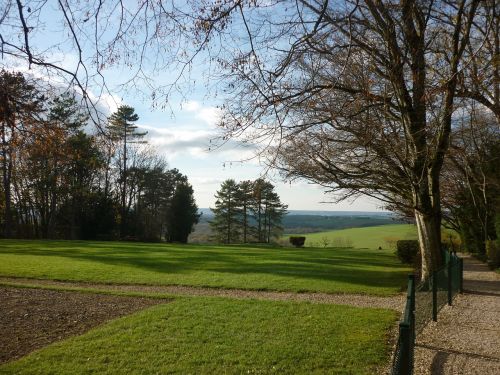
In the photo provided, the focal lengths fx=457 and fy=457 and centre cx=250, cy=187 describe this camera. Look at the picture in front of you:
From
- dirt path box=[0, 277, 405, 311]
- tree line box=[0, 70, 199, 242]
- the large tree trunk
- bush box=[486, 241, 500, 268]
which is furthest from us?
tree line box=[0, 70, 199, 242]

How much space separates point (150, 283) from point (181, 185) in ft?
121

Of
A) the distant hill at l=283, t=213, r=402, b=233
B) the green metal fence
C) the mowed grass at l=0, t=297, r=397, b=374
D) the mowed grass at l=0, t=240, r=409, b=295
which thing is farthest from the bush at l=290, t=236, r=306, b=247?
the mowed grass at l=0, t=297, r=397, b=374

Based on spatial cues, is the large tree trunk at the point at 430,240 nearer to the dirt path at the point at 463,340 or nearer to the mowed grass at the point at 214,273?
the dirt path at the point at 463,340

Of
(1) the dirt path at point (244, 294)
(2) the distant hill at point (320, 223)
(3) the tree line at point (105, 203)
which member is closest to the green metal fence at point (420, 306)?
(1) the dirt path at point (244, 294)

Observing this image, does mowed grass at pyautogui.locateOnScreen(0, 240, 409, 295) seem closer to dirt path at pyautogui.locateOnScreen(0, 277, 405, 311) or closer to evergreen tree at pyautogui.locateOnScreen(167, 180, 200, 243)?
dirt path at pyautogui.locateOnScreen(0, 277, 405, 311)

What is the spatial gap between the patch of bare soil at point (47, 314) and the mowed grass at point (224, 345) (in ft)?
1.55

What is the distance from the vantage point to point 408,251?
21.7 meters

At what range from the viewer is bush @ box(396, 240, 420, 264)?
21389 millimetres

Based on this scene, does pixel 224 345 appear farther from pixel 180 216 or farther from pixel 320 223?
pixel 320 223

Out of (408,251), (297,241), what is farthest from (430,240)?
(297,241)

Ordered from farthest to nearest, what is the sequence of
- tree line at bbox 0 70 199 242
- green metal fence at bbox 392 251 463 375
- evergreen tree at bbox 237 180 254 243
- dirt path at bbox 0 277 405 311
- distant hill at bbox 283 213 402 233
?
distant hill at bbox 283 213 402 233, evergreen tree at bbox 237 180 254 243, tree line at bbox 0 70 199 242, dirt path at bbox 0 277 405 311, green metal fence at bbox 392 251 463 375

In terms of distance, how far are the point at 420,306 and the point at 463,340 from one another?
37.2 inches

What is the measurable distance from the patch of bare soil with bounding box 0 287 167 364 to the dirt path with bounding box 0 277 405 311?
1434 millimetres

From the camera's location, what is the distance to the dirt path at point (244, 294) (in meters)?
11.4
